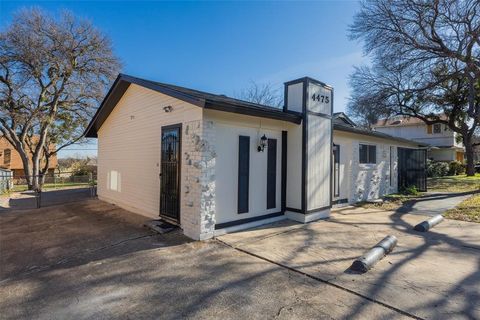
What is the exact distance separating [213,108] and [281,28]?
7.74 meters

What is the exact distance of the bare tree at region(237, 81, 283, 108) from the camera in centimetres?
2859

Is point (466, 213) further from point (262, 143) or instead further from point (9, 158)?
point (9, 158)

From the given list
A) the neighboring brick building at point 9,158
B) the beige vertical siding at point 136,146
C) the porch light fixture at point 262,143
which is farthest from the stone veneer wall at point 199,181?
the neighboring brick building at point 9,158

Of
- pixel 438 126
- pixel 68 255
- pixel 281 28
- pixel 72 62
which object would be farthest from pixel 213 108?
pixel 438 126

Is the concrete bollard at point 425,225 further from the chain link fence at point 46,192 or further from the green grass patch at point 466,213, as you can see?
the chain link fence at point 46,192

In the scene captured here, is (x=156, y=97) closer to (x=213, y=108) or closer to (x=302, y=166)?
(x=213, y=108)

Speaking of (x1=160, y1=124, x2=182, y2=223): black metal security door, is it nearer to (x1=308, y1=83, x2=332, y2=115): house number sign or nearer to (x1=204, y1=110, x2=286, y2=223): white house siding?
(x1=204, y1=110, x2=286, y2=223): white house siding

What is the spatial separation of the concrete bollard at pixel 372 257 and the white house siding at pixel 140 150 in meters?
2.89

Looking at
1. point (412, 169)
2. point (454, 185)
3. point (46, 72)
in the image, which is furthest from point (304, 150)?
point (46, 72)

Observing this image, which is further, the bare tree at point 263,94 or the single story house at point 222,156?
the bare tree at point 263,94

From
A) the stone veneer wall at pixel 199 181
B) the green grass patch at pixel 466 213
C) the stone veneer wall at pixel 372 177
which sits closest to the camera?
the stone veneer wall at pixel 199 181

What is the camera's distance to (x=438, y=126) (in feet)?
99.6

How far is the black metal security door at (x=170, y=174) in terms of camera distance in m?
5.98

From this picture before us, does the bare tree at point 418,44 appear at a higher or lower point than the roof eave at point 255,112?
higher
